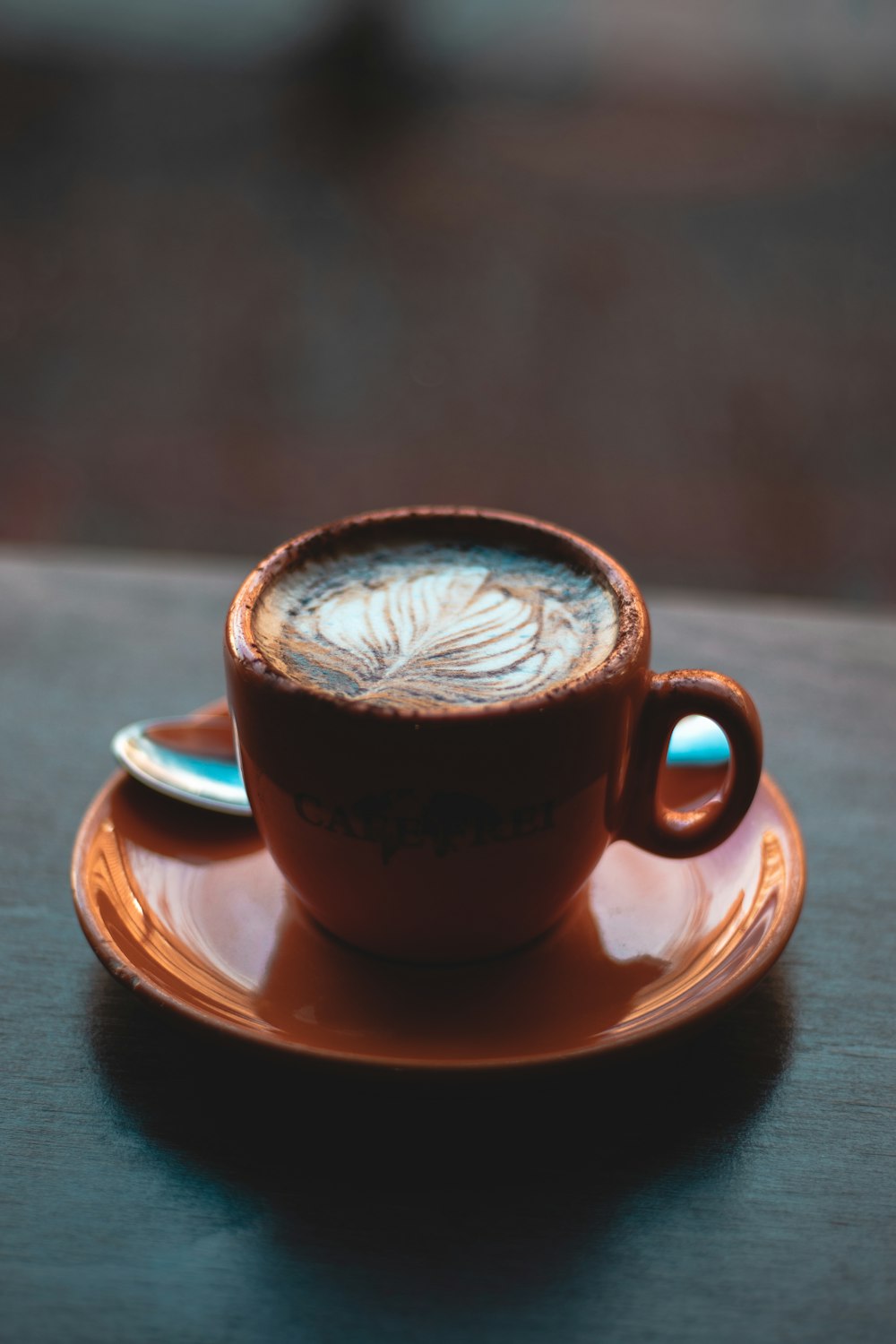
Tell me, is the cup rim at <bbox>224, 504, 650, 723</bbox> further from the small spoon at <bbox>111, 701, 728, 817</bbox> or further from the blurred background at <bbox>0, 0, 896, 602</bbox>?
the blurred background at <bbox>0, 0, 896, 602</bbox>

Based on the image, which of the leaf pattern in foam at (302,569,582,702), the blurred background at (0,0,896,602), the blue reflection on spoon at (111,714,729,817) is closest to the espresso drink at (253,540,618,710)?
the leaf pattern in foam at (302,569,582,702)

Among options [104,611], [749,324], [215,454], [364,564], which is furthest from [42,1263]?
[749,324]

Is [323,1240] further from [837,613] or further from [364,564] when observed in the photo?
[837,613]

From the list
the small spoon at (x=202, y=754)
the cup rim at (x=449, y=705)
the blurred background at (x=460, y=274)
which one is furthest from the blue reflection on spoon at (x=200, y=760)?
the blurred background at (x=460, y=274)

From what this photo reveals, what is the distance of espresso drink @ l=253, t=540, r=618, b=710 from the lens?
566mm

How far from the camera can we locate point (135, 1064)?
54 centimetres

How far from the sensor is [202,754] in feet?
2.33

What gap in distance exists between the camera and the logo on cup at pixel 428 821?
1.70ft

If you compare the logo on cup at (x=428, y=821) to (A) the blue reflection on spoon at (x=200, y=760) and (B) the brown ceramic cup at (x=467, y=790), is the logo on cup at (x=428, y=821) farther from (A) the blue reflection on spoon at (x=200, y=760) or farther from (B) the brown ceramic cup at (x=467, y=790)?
(A) the blue reflection on spoon at (x=200, y=760)

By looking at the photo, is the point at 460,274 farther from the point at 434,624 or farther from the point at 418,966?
the point at 418,966

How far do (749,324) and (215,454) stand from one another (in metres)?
1.37

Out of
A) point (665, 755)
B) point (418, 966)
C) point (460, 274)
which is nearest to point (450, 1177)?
A: point (418, 966)

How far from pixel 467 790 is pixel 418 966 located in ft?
0.39

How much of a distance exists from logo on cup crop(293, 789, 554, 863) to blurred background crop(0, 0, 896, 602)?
1.71 m
